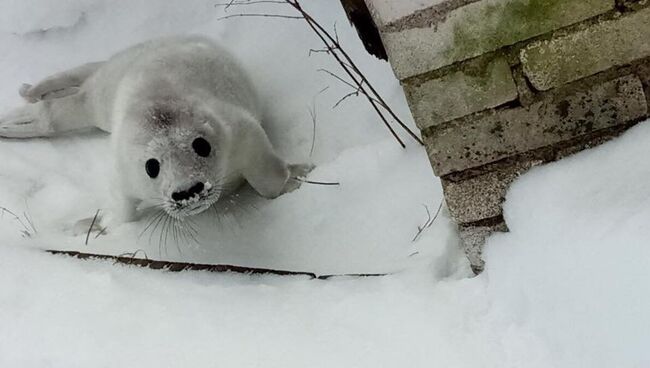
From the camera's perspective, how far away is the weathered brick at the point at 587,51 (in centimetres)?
197

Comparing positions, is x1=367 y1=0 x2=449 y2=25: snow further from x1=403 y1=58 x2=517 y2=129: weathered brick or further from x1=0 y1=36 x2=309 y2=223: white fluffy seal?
x1=0 y1=36 x2=309 y2=223: white fluffy seal

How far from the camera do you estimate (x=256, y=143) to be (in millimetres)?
3312

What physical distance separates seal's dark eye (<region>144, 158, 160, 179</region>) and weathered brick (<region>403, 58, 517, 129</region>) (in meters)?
1.23

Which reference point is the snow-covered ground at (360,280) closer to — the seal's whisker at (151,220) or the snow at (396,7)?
the seal's whisker at (151,220)

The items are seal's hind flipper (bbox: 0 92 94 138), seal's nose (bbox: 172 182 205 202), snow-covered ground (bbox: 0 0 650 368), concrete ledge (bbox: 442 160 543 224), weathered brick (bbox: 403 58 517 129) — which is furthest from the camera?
seal's hind flipper (bbox: 0 92 94 138)

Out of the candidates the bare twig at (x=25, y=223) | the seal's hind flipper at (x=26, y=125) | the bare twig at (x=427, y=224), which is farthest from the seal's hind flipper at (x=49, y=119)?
the bare twig at (x=427, y=224)

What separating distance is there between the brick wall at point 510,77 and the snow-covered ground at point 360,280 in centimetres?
8

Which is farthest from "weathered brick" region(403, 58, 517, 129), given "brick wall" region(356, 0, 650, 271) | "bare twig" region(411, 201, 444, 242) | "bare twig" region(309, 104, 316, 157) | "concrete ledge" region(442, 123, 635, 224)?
"bare twig" region(309, 104, 316, 157)

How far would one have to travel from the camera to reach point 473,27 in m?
1.98

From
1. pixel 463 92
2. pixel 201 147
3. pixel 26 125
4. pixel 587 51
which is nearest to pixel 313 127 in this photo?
pixel 201 147

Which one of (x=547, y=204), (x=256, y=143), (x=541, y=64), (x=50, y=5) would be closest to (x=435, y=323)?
(x=547, y=204)

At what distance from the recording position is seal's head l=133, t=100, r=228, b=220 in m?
2.94

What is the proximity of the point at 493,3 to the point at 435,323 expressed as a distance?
2.58 feet

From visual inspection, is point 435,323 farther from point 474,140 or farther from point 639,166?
point 639,166
